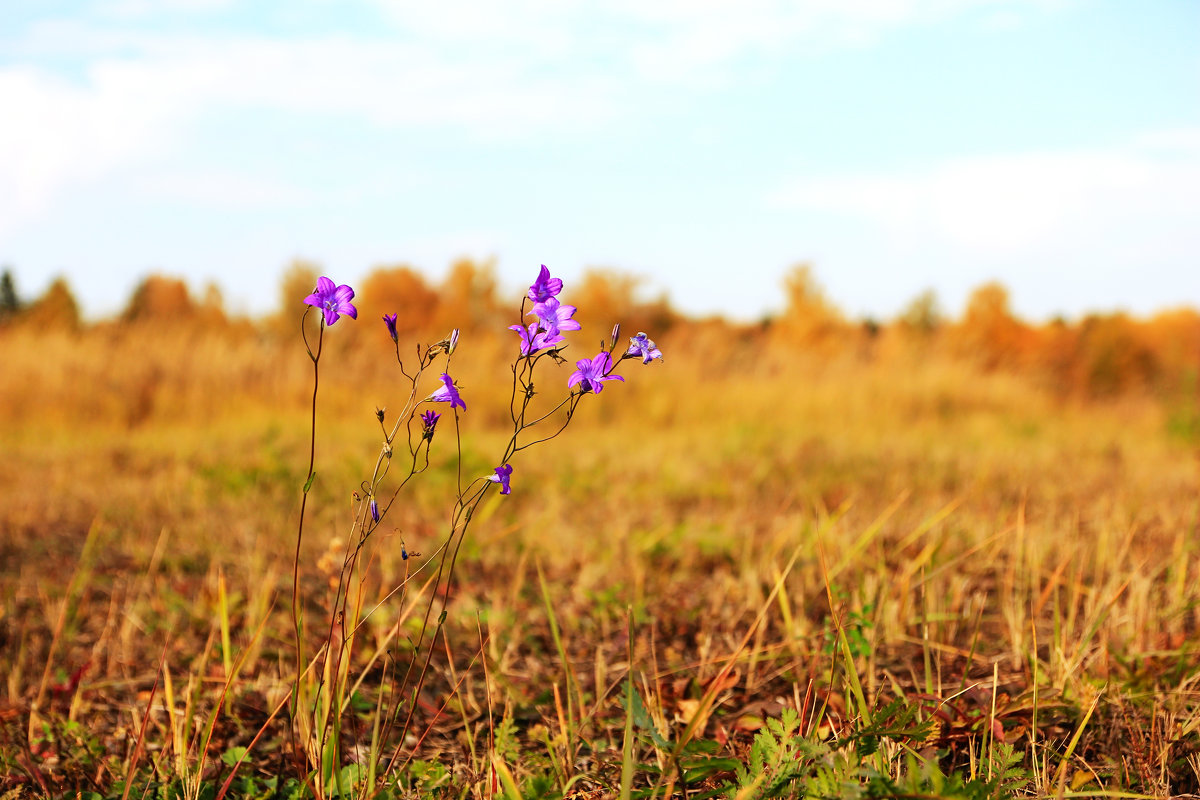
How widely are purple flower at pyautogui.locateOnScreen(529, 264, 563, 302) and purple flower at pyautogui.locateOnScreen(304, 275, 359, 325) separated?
249 millimetres

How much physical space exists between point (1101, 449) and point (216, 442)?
663 centimetres

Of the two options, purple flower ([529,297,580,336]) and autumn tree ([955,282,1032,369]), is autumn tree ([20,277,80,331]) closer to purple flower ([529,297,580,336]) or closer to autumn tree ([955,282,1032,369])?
purple flower ([529,297,580,336])

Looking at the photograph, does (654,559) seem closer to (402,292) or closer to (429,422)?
(429,422)

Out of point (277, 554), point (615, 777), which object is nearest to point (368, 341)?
point (277, 554)

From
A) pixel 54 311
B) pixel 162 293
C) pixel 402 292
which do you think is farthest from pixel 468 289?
pixel 54 311

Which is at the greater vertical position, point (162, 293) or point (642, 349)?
point (162, 293)

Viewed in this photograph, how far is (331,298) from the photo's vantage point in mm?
1163

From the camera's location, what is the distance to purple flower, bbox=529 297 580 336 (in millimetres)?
1135

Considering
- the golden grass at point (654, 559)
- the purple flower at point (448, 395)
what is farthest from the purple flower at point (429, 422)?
the golden grass at point (654, 559)

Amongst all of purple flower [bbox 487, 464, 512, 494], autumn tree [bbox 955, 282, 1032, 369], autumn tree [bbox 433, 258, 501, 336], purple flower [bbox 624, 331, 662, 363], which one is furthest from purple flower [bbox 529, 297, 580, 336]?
autumn tree [bbox 433, 258, 501, 336]

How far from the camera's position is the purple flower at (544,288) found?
44.6 inches

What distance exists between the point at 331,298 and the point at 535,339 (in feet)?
0.98

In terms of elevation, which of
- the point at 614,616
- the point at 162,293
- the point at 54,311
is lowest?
the point at 614,616

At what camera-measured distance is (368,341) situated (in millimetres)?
10336
